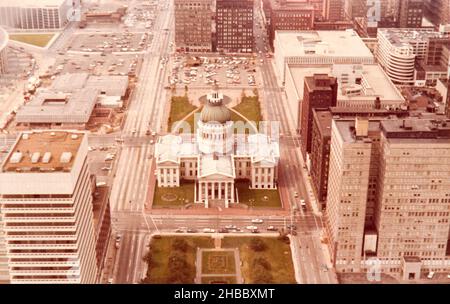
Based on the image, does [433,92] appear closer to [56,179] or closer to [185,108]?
[185,108]

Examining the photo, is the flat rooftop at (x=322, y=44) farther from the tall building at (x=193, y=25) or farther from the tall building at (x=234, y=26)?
the tall building at (x=193, y=25)

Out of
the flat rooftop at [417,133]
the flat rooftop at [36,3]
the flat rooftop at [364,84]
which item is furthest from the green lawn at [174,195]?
the flat rooftop at [36,3]

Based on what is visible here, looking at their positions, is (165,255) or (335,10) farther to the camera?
(335,10)

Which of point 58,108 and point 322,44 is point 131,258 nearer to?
point 58,108

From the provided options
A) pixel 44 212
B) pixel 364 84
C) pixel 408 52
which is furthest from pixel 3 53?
pixel 44 212

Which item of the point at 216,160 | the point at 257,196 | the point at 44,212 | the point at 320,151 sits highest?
the point at 44,212
